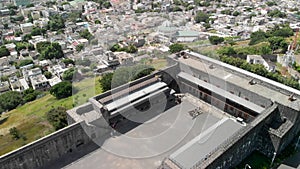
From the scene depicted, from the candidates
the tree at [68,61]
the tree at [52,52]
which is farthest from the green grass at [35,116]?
the tree at [52,52]

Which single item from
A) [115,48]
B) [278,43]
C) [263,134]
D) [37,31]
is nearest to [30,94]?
[115,48]

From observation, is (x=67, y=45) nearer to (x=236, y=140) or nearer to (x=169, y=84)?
(x=169, y=84)

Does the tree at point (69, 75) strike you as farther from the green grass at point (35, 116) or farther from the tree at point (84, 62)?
the green grass at point (35, 116)

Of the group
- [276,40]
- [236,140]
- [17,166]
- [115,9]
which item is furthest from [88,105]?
[115,9]

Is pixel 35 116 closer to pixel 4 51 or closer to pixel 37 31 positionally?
pixel 4 51

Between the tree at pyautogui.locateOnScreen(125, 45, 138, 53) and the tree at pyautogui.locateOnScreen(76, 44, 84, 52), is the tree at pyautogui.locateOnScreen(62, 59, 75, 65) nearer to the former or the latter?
the tree at pyautogui.locateOnScreen(76, 44, 84, 52)

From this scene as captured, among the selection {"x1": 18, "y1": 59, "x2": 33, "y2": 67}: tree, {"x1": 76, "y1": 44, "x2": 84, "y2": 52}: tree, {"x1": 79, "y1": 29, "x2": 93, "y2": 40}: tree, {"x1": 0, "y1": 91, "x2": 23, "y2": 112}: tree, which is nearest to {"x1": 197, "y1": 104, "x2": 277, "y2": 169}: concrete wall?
{"x1": 0, "y1": 91, "x2": 23, "y2": 112}: tree
